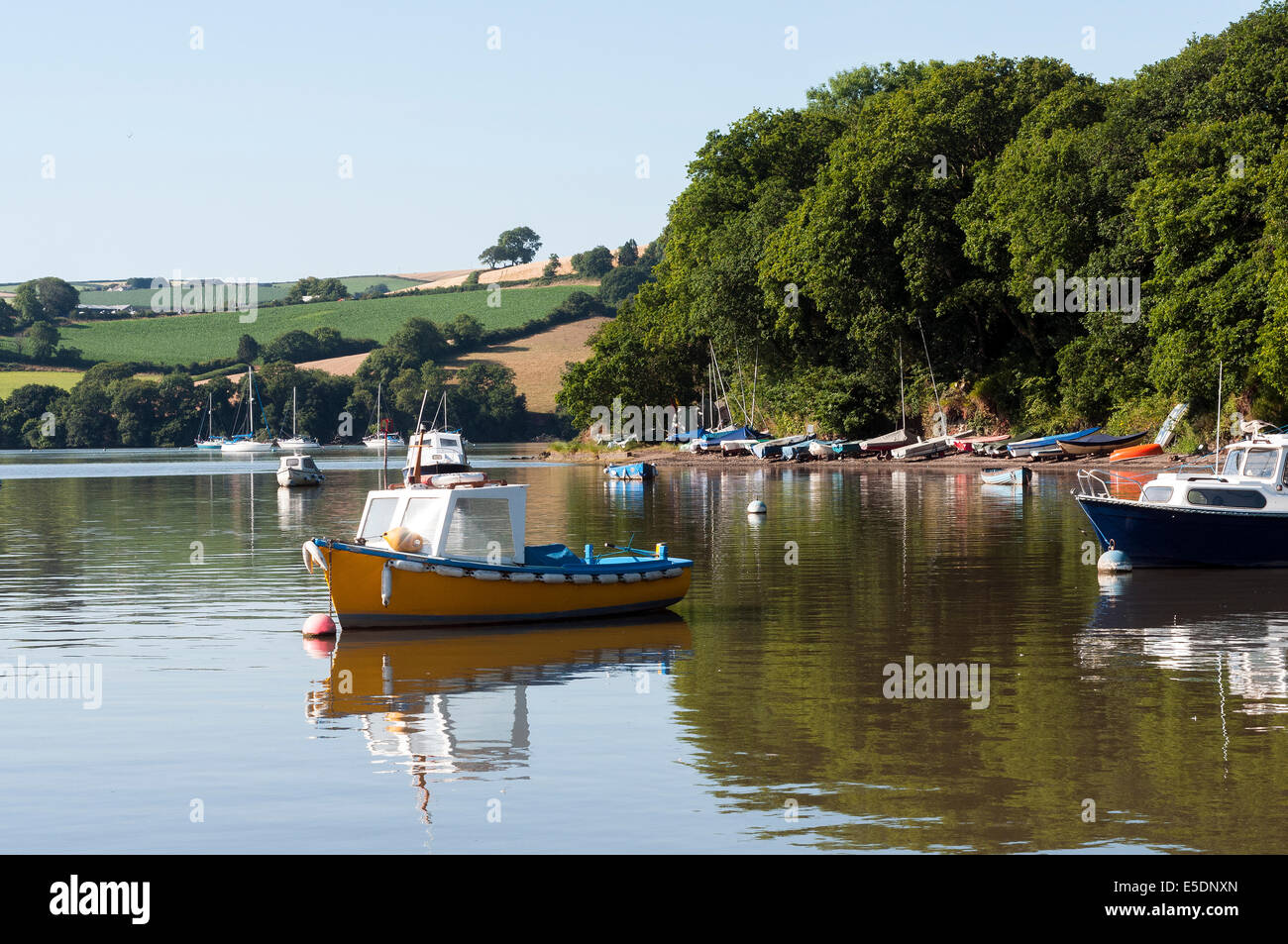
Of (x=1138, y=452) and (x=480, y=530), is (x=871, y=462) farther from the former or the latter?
(x=480, y=530)

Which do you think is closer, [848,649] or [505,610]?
[848,649]

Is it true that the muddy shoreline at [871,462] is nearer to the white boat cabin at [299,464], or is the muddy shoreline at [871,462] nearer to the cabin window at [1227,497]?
the cabin window at [1227,497]

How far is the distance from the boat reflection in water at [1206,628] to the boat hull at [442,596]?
925 cm

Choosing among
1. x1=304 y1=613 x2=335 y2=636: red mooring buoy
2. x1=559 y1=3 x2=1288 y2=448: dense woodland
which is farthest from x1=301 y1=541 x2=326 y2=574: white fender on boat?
x1=559 y1=3 x2=1288 y2=448: dense woodland

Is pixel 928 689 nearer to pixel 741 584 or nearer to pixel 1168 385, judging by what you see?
pixel 741 584

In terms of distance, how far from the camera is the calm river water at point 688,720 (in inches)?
540

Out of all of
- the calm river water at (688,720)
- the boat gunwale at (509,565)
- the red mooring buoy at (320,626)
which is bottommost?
the calm river water at (688,720)

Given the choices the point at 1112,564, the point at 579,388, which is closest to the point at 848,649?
the point at 1112,564

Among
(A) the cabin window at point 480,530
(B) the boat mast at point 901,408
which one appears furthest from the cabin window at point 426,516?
(B) the boat mast at point 901,408

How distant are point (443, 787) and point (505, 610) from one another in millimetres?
11040

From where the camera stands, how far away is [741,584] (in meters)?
34.0

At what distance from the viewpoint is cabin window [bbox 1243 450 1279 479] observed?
112ft

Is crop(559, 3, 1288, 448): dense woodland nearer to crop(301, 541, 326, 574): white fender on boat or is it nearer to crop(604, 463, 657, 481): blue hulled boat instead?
crop(604, 463, 657, 481): blue hulled boat
